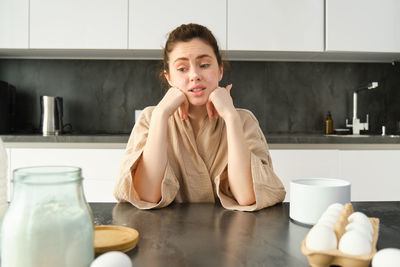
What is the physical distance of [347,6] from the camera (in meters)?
2.51

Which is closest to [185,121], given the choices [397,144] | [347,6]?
[397,144]

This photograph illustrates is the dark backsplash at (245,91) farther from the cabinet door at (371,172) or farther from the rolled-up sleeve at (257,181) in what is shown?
the rolled-up sleeve at (257,181)

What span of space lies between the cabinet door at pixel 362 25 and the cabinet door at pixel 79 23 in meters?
1.50

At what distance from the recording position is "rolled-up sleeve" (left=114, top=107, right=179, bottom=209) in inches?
38.8

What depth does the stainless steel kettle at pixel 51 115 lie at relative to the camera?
8.41 feet

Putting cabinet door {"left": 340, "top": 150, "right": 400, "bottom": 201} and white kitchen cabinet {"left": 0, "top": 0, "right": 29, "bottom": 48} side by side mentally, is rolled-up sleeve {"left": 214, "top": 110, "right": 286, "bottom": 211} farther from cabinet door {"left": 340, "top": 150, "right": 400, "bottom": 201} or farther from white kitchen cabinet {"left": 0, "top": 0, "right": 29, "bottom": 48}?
white kitchen cabinet {"left": 0, "top": 0, "right": 29, "bottom": 48}

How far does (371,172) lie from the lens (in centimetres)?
229

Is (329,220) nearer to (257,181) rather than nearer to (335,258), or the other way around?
(335,258)

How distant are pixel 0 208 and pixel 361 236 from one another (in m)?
0.59

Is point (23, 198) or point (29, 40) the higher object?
point (29, 40)

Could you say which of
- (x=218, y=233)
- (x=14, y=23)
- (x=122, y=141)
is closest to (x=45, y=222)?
(x=218, y=233)

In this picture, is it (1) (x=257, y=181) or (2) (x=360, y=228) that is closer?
(2) (x=360, y=228)

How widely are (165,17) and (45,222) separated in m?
2.26

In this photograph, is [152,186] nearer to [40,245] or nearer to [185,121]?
[185,121]
